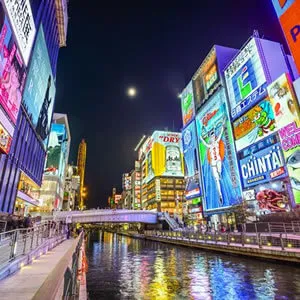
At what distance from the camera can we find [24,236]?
38.4 ft

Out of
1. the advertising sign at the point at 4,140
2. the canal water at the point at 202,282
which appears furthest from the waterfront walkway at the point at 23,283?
the advertising sign at the point at 4,140

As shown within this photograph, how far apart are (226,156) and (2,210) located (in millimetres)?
45440

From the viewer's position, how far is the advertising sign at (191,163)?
7569cm

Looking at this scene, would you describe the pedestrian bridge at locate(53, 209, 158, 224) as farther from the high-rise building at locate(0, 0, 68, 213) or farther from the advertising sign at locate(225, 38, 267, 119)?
the advertising sign at locate(225, 38, 267, 119)

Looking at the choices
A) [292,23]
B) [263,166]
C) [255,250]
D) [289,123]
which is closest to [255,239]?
[255,250]

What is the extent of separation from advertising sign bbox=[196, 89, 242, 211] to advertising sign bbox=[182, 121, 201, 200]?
548 cm

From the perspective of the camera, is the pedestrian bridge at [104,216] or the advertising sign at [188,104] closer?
the pedestrian bridge at [104,216]

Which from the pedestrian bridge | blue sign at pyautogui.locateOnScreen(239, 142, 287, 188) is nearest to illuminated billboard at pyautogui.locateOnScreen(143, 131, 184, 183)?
the pedestrian bridge

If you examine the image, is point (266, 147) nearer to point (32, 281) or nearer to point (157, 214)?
point (157, 214)

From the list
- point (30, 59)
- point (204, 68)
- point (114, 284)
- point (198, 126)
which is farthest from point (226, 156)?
point (114, 284)

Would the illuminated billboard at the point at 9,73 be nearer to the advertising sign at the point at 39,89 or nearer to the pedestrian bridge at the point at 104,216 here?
the advertising sign at the point at 39,89

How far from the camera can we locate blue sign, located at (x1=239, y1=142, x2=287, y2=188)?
40.6 metres

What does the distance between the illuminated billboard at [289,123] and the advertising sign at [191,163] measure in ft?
121

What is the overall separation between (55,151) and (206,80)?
52.4 m
